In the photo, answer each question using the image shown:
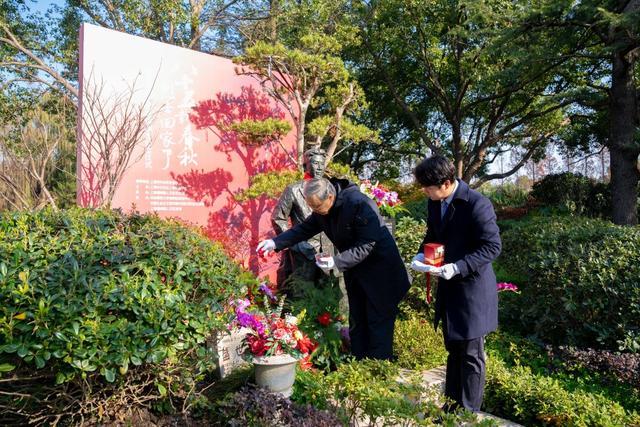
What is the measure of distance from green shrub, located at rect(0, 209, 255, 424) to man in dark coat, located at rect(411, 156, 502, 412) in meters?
1.33

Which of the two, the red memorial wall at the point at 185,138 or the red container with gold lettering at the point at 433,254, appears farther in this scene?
the red memorial wall at the point at 185,138

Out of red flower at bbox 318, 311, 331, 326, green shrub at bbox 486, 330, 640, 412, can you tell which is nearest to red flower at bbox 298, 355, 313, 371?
red flower at bbox 318, 311, 331, 326

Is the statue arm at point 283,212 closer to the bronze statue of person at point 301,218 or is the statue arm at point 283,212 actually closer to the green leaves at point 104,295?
the bronze statue of person at point 301,218

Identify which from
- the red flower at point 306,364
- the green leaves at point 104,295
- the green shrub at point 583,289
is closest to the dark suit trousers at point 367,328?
the red flower at point 306,364

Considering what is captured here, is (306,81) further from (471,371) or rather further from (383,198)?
(471,371)

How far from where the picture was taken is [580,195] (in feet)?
44.9

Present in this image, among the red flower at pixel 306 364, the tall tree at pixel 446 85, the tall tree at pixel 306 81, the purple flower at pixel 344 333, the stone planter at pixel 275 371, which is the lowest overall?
the red flower at pixel 306 364

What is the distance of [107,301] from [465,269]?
195cm

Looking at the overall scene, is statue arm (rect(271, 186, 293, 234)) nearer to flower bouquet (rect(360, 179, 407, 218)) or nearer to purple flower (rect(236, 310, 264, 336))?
flower bouquet (rect(360, 179, 407, 218))

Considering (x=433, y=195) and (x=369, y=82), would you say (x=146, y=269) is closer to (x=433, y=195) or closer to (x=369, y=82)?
(x=433, y=195)

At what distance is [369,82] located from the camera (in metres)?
15.5

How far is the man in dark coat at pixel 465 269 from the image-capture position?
273 cm

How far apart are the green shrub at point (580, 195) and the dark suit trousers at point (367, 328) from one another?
12.1m

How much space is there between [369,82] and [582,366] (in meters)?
13.2
